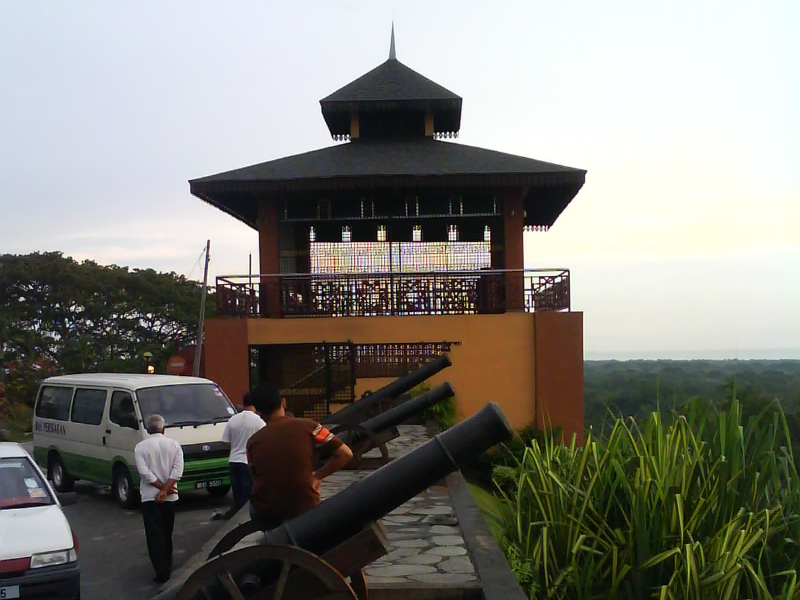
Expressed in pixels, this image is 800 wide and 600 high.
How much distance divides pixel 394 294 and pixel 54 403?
6.90 metres

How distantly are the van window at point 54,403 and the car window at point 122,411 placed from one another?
1522 mm

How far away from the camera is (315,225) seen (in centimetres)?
2025

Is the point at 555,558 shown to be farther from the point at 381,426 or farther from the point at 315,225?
the point at 315,225

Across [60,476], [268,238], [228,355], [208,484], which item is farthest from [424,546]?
[268,238]

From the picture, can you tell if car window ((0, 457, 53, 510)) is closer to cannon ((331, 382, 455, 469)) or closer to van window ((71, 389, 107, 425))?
cannon ((331, 382, 455, 469))

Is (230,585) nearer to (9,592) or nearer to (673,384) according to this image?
(9,592)

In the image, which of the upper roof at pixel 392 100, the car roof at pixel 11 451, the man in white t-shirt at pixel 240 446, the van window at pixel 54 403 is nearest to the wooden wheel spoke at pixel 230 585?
the car roof at pixel 11 451

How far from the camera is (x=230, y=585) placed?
13.1 feet

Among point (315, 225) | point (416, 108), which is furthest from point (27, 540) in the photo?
point (416, 108)

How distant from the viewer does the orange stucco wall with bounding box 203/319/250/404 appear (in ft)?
54.0

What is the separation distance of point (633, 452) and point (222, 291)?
11.8m

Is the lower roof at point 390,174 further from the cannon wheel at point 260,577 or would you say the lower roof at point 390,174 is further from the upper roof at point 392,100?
the cannon wheel at point 260,577

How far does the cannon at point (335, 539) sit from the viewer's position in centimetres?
398

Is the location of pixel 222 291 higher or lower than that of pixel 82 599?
higher
